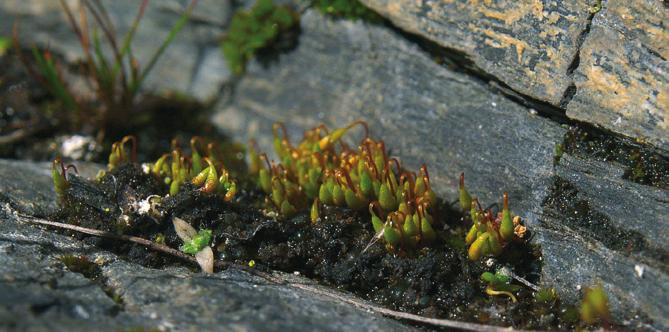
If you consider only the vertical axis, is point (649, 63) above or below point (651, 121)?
above

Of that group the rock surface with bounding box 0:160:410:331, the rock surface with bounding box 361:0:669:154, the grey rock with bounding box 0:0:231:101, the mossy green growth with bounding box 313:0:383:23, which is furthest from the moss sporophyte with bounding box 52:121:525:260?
the grey rock with bounding box 0:0:231:101

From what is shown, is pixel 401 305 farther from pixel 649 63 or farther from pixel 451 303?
pixel 649 63

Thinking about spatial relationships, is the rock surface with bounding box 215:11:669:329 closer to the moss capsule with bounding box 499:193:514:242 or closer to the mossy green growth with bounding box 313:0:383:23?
the mossy green growth with bounding box 313:0:383:23

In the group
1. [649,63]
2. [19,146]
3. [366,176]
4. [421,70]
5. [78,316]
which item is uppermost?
[649,63]

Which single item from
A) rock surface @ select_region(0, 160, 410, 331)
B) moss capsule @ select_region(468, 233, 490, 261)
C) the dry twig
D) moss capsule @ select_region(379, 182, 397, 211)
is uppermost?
moss capsule @ select_region(379, 182, 397, 211)

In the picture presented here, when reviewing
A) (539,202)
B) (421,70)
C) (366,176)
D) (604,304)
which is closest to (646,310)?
(604,304)

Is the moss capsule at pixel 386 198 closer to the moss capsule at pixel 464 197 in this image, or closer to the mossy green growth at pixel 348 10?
the moss capsule at pixel 464 197
